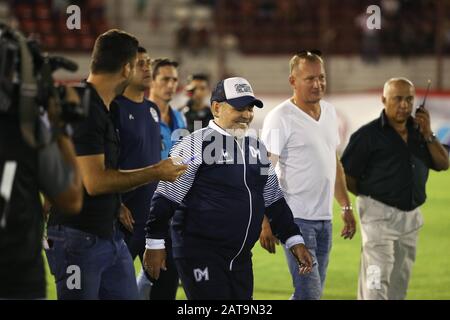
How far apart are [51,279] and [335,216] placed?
6.35 m

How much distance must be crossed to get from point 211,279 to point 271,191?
80cm

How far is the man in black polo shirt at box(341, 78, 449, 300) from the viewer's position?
26.5 feet

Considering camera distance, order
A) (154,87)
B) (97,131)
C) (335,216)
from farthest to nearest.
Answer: (335,216), (154,87), (97,131)

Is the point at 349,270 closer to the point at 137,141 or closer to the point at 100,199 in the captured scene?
the point at 137,141

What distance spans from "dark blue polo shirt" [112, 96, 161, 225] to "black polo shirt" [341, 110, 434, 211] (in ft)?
6.05

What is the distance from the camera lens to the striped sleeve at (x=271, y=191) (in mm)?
6242

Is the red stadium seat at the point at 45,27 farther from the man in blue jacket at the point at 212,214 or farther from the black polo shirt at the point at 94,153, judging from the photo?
the black polo shirt at the point at 94,153

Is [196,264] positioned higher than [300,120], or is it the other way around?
[300,120]

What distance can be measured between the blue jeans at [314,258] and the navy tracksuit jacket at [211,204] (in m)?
1.20

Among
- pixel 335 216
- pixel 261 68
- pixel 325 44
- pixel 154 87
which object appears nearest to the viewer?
pixel 154 87

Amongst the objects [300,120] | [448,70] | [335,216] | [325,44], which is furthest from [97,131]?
[448,70]

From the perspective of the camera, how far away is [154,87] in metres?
9.40

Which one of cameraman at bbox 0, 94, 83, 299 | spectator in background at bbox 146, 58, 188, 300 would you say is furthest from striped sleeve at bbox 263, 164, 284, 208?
spectator in background at bbox 146, 58, 188, 300
